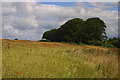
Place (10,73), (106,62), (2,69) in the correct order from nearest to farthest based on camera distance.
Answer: (10,73)
(2,69)
(106,62)

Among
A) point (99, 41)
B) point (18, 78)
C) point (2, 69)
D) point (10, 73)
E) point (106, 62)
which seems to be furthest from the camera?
point (99, 41)

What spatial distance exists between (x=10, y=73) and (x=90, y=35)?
34942mm

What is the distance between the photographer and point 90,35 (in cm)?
4031

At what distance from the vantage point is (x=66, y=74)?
6.66 m

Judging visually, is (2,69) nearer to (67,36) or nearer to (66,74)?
(66,74)

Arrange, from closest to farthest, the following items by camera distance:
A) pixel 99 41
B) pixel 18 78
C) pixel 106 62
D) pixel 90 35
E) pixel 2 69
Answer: pixel 18 78, pixel 2 69, pixel 106 62, pixel 99 41, pixel 90 35

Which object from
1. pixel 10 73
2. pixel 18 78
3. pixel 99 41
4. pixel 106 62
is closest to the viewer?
pixel 18 78

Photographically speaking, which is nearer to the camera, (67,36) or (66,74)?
(66,74)

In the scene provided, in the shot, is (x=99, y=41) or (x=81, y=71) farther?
(x=99, y=41)

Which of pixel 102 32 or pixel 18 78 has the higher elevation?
pixel 102 32

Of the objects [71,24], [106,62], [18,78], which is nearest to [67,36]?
[71,24]

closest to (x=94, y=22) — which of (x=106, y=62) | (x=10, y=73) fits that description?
(x=106, y=62)

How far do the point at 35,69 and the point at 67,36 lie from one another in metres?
35.0

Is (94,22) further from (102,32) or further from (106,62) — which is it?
(106,62)
